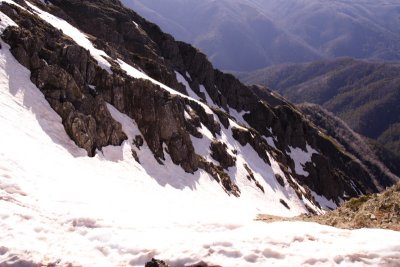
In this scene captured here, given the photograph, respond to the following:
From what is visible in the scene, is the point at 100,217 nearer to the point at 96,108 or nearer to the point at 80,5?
the point at 96,108

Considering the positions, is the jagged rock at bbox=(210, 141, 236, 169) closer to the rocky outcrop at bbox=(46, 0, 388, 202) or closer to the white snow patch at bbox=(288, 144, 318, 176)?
the rocky outcrop at bbox=(46, 0, 388, 202)

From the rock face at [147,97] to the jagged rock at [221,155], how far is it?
165mm

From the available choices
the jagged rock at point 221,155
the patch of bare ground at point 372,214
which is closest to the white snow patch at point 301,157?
the jagged rock at point 221,155

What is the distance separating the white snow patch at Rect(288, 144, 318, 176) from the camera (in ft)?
369

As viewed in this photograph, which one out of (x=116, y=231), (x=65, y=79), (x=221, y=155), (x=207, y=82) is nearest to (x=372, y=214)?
(x=116, y=231)

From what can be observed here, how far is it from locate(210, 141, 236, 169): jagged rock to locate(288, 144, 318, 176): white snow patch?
45.2 meters

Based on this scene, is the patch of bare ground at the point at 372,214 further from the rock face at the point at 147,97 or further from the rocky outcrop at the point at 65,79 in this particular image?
the rock face at the point at 147,97

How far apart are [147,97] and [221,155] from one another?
17720mm

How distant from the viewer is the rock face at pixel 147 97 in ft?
138

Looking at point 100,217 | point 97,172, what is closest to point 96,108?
point 97,172

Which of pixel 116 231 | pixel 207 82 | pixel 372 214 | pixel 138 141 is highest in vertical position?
pixel 207 82

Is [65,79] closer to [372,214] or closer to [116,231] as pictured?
[116,231]

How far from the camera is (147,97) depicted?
57000mm

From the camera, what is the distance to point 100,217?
19.8 meters
